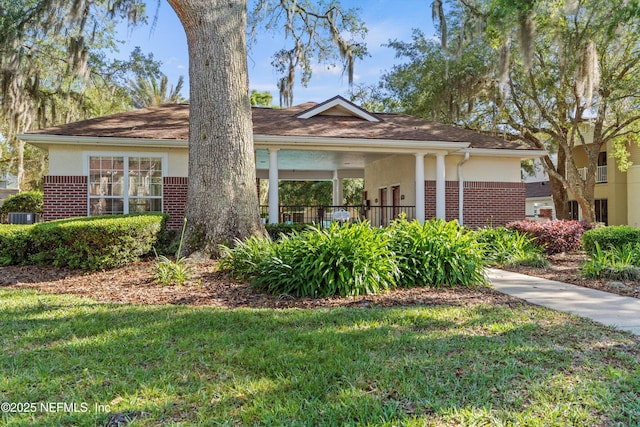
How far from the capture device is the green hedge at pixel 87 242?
22.3 feet

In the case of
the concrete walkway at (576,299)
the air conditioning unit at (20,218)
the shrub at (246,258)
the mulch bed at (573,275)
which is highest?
the air conditioning unit at (20,218)

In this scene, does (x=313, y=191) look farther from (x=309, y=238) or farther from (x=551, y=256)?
(x=309, y=238)

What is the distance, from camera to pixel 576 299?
5.54m

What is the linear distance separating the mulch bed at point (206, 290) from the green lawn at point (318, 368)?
0.63 meters

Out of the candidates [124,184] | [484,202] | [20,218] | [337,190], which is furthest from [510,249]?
[20,218]

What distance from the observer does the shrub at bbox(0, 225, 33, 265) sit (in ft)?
25.5

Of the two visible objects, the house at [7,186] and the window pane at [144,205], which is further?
the house at [7,186]

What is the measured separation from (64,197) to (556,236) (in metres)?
12.0

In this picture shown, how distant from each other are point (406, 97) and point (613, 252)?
1192 centimetres

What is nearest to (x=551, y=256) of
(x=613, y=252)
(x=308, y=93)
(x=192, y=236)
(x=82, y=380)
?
(x=613, y=252)

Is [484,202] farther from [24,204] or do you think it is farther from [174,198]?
[24,204]

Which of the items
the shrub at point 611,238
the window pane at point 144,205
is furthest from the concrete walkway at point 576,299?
the window pane at point 144,205

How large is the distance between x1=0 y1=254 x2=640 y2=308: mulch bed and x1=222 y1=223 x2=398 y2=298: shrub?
168 mm

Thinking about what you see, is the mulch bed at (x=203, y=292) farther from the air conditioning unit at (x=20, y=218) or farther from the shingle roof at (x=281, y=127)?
the air conditioning unit at (x=20, y=218)
